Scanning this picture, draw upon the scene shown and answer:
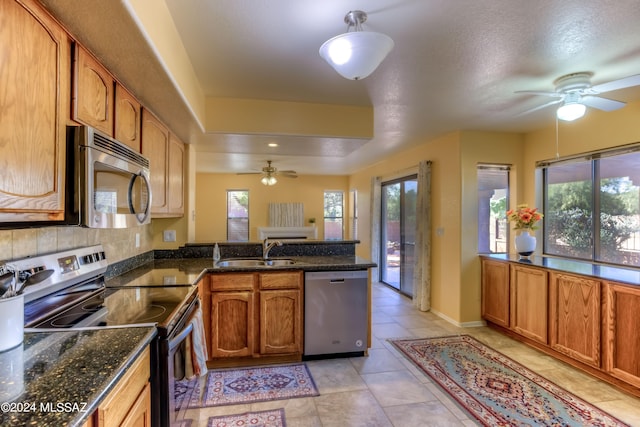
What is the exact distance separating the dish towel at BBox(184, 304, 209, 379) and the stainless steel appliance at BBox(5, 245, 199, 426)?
0.22 feet

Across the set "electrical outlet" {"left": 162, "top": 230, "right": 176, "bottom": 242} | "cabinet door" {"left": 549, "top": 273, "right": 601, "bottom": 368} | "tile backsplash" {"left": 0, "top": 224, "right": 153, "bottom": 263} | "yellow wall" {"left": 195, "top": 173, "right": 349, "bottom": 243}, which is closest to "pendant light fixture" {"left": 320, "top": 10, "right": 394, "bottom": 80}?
"tile backsplash" {"left": 0, "top": 224, "right": 153, "bottom": 263}

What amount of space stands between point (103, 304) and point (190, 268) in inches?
42.2

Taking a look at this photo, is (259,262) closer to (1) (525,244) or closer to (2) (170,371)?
(2) (170,371)

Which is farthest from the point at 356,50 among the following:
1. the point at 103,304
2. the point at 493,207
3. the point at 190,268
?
the point at 493,207

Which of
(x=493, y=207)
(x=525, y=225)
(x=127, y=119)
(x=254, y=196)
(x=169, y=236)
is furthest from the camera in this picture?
(x=254, y=196)

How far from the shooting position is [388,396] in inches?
96.7

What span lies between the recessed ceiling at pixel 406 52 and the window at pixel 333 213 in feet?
17.8

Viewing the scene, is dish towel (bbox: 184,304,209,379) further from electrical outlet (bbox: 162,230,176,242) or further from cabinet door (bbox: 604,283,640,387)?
cabinet door (bbox: 604,283,640,387)

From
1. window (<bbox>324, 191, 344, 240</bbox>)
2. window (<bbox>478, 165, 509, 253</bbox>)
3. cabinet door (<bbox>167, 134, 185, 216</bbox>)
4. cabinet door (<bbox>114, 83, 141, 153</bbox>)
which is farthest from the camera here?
window (<bbox>324, 191, 344, 240</bbox>)

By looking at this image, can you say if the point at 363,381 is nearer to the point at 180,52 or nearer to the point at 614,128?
the point at 180,52

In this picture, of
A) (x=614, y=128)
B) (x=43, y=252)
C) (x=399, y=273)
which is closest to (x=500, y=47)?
(x=614, y=128)

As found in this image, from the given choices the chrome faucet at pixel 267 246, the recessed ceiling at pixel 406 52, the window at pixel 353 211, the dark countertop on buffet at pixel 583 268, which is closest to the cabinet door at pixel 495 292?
the dark countertop on buffet at pixel 583 268

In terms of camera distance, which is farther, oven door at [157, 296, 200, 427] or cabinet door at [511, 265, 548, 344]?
cabinet door at [511, 265, 548, 344]

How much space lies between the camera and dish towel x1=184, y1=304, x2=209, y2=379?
1714mm
